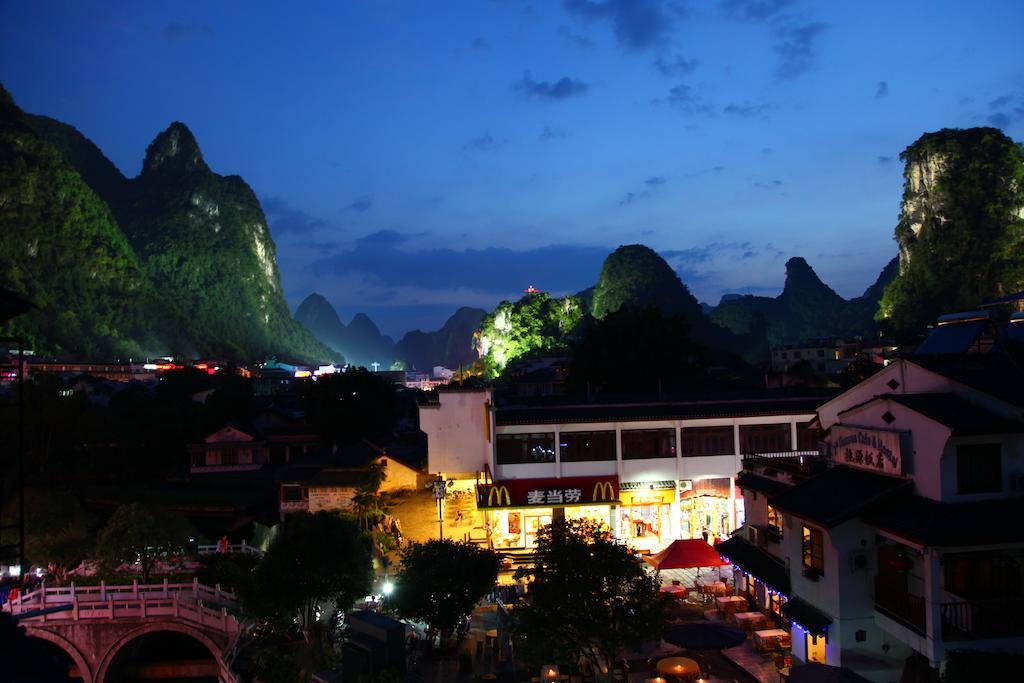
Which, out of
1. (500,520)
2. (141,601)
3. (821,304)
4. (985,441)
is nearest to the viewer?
(985,441)

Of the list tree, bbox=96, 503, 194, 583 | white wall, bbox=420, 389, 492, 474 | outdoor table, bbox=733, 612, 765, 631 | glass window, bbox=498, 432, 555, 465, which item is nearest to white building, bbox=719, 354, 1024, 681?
outdoor table, bbox=733, 612, 765, 631

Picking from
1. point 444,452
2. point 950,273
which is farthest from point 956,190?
point 444,452

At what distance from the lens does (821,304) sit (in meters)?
144

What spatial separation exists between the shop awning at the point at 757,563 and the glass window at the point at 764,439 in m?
8.70

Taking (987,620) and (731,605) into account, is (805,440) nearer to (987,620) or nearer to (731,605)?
(731,605)

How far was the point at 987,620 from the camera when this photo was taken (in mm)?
12312

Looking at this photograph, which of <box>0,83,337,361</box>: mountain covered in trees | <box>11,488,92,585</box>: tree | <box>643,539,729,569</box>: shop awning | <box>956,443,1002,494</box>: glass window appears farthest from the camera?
<box>0,83,337,361</box>: mountain covered in trees

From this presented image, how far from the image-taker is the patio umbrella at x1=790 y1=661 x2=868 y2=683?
11281 millimetres

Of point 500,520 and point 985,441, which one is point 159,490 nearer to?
point 500,520

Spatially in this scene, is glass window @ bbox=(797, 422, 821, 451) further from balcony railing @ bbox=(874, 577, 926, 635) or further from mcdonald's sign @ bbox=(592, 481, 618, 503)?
balcony railing @ bbox=(874, 577, 926, 635)

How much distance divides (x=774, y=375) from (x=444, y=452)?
3236 cm

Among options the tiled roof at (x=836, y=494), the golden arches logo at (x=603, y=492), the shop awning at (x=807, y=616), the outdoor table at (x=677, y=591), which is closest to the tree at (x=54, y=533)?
the golden arches logo at (x=603, y=492)

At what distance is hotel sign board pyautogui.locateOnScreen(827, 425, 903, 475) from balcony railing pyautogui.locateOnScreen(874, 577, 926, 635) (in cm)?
219

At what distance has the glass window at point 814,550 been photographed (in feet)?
49.6
